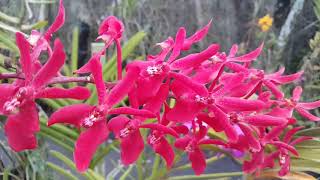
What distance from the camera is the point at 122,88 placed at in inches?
14.3

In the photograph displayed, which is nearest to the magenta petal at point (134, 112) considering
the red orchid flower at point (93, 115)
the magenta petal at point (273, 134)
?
the red orchid flower at point (93, 115)

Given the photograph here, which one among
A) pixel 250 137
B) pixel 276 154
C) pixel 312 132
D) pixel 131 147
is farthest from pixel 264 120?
pixel 312 132

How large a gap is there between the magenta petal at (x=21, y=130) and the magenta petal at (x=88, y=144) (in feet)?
0.12

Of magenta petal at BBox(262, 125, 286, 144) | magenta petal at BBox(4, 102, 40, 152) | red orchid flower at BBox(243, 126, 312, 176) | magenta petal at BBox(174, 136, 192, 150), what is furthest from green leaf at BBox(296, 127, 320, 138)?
magenta petal at BBox(4, 102, 40, 152)

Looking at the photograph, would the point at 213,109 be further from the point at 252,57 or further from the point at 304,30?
the point at 304,30

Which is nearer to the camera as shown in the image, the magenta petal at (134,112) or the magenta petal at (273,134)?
the magenta petal at (134,112)

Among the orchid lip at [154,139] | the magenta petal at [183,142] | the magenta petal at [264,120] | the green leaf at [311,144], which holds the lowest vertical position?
the green leaf at [311,144]

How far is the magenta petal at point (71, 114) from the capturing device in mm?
340

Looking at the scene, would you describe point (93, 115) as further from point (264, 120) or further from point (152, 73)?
point (264, 120)

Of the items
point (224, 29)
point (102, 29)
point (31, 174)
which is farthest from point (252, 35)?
point (102, 29)

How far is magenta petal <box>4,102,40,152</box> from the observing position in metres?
0.31

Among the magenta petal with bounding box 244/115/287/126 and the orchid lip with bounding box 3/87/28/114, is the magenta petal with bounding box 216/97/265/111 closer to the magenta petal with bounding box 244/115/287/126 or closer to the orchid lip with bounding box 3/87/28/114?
the magenta petal with bounding box 244/115/287/126

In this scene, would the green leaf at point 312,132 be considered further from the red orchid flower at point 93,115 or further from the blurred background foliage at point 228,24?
the blurred background foliage at point 228,24

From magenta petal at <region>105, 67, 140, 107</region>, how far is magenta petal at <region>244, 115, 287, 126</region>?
A: 0.42 feet
